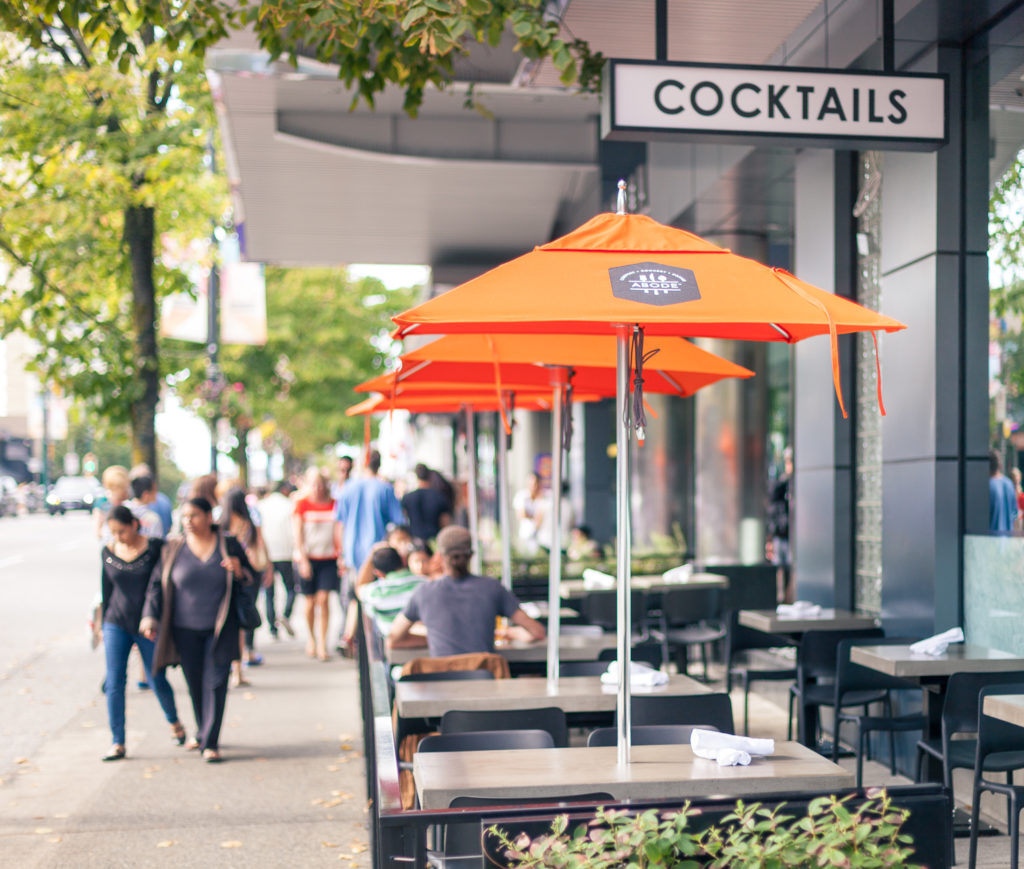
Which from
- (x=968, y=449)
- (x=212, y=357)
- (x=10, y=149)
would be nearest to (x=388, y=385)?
(x=968, y=449)

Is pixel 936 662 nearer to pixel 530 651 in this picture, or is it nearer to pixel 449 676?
pixel 530 651

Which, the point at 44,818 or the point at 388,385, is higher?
the point at 388,385

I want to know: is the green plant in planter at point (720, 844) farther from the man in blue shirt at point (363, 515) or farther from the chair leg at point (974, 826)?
the man in blue shirt at point (363, 515)

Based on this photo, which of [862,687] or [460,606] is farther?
[862,687]

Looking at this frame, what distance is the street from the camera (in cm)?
635

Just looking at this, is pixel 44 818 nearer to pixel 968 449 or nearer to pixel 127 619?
pixel 127 619

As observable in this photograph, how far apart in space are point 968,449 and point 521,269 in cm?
439

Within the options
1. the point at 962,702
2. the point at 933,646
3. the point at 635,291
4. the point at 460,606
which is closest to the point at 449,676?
the point at 460,606

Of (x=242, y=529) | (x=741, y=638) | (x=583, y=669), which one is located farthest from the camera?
(x=242, y=529)

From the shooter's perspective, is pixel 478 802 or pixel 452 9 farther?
pixel 452 9

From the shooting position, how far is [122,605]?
28.0ft

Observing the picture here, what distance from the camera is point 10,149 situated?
12547 millimetres

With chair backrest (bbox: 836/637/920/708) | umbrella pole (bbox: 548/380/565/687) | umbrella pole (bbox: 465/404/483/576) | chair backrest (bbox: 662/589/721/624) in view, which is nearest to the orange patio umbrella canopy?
umbrella pole (bbox: 548/380/565/687)

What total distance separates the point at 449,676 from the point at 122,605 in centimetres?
334
